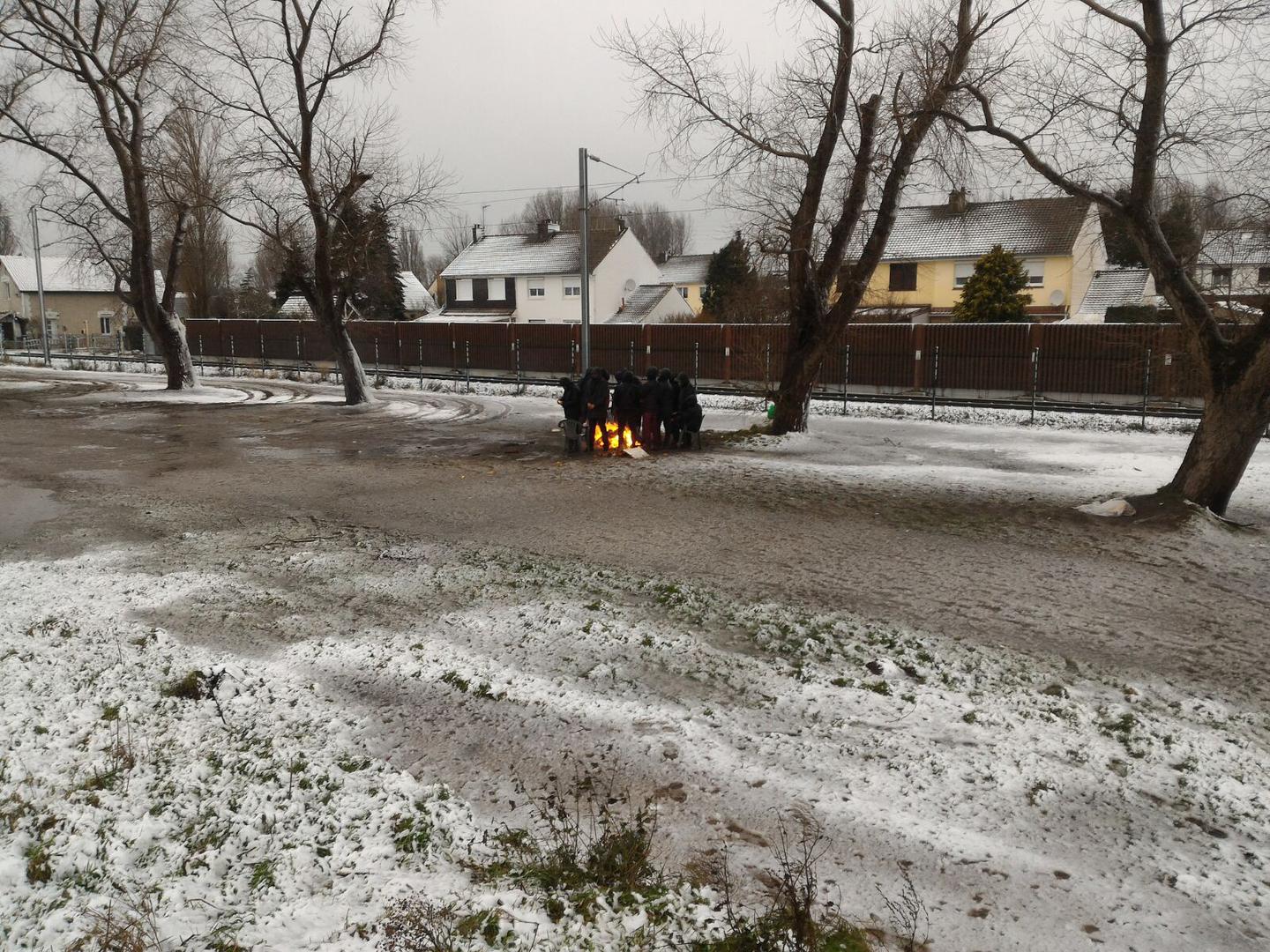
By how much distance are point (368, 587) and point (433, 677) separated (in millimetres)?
2142

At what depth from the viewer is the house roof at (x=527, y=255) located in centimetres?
5403

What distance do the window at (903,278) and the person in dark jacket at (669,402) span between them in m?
33.8

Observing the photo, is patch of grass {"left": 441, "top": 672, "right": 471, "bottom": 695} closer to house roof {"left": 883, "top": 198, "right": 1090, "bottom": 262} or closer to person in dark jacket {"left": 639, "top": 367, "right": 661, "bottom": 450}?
person in dark jacket {"left": 639, "top": 367, "right": 661, "bottom": 450}

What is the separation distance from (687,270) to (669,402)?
53.6 meters

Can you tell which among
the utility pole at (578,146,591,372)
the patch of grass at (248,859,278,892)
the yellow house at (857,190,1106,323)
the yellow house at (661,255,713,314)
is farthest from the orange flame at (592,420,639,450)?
the yellow house at (661,255,713,314)

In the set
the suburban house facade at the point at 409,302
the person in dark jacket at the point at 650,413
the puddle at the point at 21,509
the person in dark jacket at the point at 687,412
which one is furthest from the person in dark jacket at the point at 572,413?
the suburban house facade at the point at 409,302

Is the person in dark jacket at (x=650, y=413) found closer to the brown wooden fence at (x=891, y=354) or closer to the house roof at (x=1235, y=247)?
the brown wooden fence at (x=891, y=354)

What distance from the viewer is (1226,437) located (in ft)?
31.9

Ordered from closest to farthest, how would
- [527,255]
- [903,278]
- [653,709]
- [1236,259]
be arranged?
[653,709] < [1236,259] < [903,278] < [527,255]

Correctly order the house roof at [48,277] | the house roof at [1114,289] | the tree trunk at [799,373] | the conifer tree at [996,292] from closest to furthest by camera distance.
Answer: the tree trunk at [799,373], the conifer tree at [996,292], the house roof at [1114,289], the house roof at [48,277]

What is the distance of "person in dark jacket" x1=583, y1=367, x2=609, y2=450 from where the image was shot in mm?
14695

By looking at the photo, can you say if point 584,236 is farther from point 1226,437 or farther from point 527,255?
point 527,255

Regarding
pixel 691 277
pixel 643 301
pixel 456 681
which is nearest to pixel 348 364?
pixel 456 681

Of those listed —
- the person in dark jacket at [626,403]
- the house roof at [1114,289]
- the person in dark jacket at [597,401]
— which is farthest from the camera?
the house roof at [1114,289]
